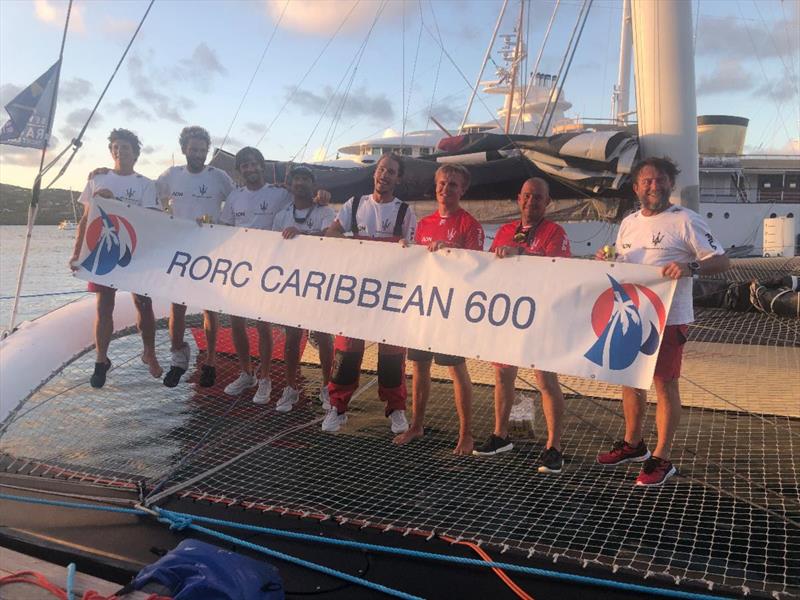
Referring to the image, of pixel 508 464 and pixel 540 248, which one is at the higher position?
pixel 540 248

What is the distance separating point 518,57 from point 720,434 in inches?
723

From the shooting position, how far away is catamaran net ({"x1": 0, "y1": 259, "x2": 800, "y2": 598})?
3420mm

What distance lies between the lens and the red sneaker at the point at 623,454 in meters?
4.28

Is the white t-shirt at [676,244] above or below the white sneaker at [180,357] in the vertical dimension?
above

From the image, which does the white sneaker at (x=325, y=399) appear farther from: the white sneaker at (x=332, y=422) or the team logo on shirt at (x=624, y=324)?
the team logo on shirt at (x=624, y=324)

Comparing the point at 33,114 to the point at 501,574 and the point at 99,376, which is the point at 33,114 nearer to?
the point at 99,376

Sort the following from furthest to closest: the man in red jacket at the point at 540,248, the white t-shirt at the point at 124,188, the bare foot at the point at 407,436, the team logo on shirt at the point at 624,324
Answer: the white t-shirt at the point at 124,188 < the bare foot at the point at 407,436 < the man in red jacket at the point at 540,248 < the team logo on shirt at the point at 624,324

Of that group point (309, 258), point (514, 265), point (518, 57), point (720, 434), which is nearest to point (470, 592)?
point (514, 265)

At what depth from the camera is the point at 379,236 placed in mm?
4824

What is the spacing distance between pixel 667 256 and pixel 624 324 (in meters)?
0.49

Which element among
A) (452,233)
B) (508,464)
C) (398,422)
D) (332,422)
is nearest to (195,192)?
(332,422)

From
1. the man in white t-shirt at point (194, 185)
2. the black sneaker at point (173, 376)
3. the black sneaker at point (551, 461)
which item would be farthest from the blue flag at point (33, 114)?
the black sneaker at point (551, 461)

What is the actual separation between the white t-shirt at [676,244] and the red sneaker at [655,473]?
89 cm

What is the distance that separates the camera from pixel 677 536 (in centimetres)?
347
